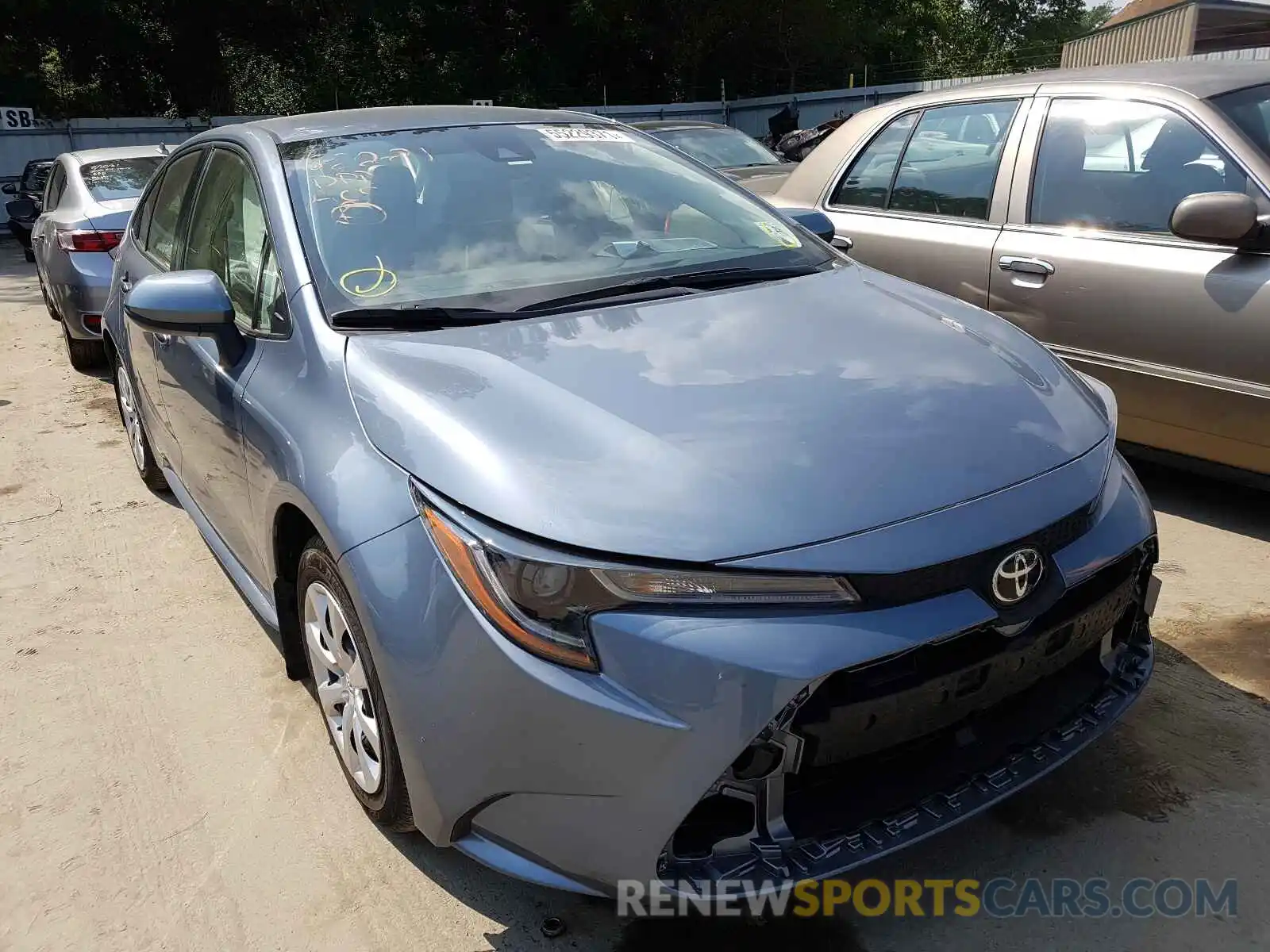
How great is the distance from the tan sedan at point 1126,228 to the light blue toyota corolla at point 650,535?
1.30 m

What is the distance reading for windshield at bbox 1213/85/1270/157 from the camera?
3.63 metres

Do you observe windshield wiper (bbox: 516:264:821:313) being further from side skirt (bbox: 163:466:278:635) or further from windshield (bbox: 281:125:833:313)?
side skirt (bbox: 163:466:278:635)

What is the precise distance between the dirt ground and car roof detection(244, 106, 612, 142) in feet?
5.26

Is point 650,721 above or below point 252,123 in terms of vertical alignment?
below

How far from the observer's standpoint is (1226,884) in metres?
2.15

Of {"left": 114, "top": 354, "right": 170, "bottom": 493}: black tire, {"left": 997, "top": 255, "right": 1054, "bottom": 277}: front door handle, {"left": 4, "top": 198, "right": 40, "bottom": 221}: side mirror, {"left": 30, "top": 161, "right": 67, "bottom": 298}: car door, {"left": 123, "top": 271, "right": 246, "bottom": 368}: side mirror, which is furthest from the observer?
{"left": 4, "top": 198, "right": 40, "bottom": 221}: side mirror

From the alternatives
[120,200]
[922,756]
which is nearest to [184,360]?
[922,756]

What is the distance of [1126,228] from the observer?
3.86 m

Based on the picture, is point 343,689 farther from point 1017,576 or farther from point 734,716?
point 1017,576

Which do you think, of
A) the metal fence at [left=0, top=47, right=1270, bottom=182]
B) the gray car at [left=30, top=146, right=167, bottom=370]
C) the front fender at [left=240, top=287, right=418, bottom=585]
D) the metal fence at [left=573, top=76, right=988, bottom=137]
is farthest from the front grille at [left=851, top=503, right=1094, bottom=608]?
the metal fence at [left=573, top=76, right=988, bottom=137]

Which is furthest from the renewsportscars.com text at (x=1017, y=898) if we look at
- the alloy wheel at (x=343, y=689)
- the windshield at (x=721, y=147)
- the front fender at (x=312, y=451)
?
the windshield at (x=721, y=147)

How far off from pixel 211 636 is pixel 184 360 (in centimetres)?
92

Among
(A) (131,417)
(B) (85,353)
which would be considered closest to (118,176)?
(B) (85,353)

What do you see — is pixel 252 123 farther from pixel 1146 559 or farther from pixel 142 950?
pixel 1146 559
